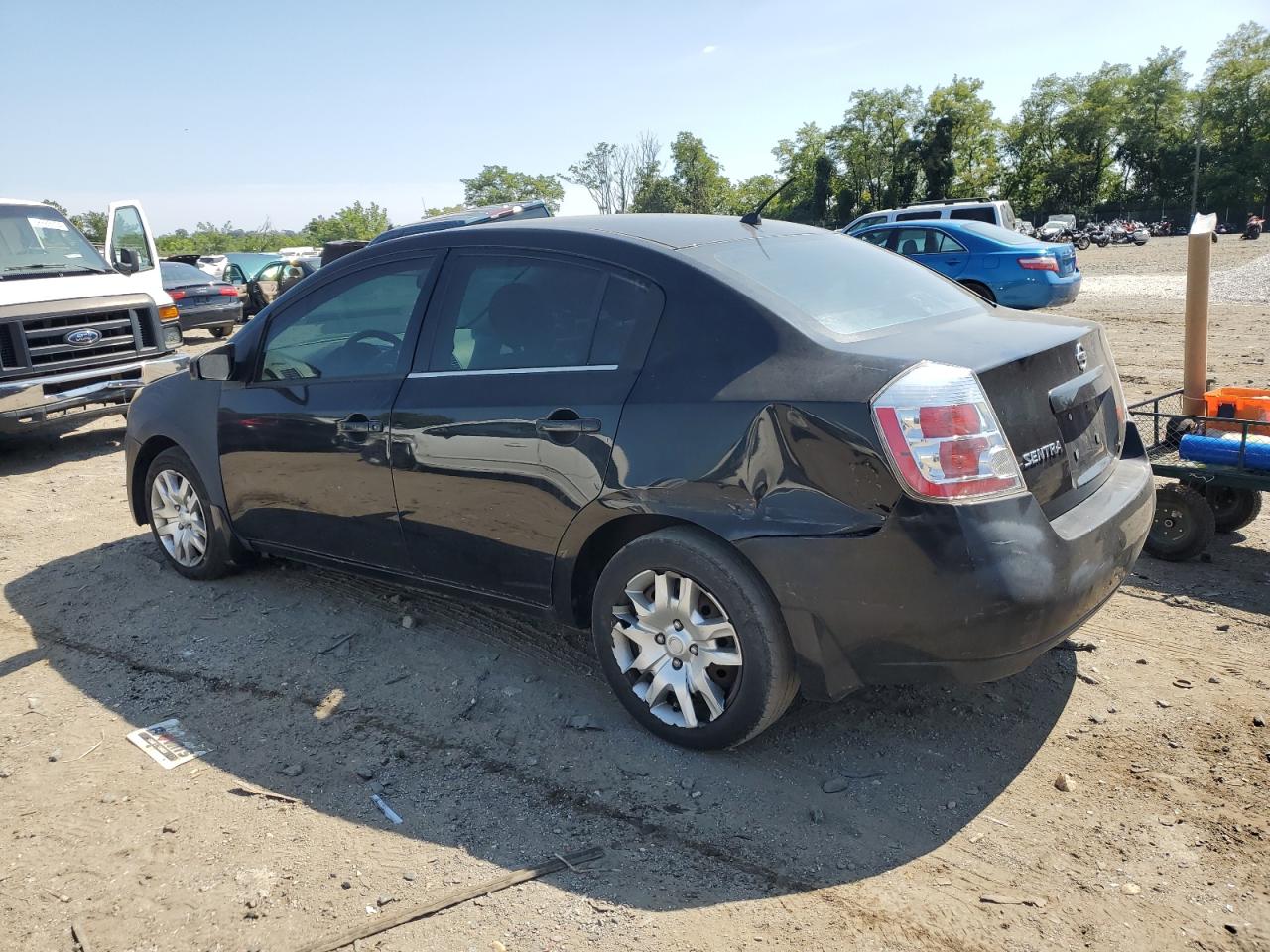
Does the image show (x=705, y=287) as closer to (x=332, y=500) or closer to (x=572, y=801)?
(x=572, y=801)

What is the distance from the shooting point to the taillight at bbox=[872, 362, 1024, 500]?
271 cm

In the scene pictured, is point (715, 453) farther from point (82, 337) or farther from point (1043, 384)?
point (82, 337)

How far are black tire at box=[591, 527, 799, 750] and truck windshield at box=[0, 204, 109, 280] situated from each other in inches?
316

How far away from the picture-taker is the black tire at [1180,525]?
4.65 meters

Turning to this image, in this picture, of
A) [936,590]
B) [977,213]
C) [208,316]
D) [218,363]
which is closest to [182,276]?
[208,316]

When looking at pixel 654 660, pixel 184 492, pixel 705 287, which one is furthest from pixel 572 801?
pixel 184 492

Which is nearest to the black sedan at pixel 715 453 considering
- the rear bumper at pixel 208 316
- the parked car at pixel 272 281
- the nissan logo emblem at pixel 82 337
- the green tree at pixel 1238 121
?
the nissan logo emblem at pixel 82 337

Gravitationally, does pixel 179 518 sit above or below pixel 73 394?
below

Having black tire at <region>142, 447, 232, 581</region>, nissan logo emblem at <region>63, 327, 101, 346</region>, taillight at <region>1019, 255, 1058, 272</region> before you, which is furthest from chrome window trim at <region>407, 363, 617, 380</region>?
taillight at <region>1019, 255, 1058, 272</region>

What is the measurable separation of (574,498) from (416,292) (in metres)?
1.27

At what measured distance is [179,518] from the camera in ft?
17.0

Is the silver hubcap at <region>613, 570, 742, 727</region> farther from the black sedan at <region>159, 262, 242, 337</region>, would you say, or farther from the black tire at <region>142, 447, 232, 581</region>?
the black sedan at <region>159, 262, 242, 337</region>

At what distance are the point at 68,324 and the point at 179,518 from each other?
460 centimetres

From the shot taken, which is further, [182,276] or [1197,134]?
[1197,134]
